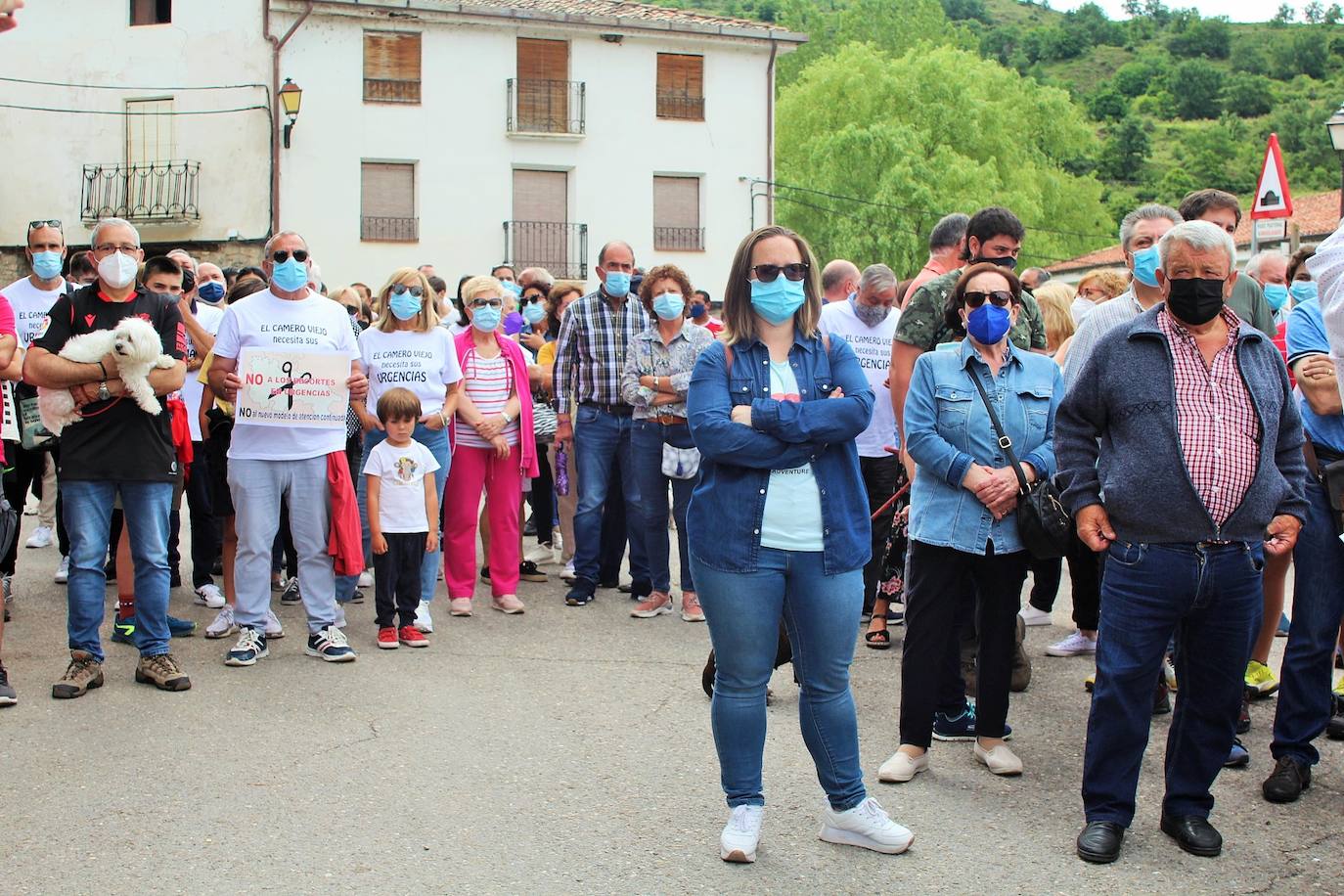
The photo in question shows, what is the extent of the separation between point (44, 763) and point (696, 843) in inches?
106

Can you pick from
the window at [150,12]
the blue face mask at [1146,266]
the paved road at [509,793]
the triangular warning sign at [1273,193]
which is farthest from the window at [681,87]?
the blue face mask at [1146,266]

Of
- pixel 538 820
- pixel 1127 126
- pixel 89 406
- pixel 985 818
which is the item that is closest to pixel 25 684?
pixel 89 406

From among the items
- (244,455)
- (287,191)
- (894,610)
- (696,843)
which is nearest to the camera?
(696,843)

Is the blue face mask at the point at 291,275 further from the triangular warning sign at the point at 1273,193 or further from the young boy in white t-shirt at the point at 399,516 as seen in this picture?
the triangular warning sign at the point at 1273,193

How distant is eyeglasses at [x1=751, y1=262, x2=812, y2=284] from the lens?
190 inches

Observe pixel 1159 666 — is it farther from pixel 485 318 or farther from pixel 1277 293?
pixel 1277 293

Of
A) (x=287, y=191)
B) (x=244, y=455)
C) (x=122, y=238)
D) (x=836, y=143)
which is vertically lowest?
(x=244, y=455)

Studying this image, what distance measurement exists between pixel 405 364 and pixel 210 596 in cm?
193

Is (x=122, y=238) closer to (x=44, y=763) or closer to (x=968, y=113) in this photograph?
(x=44, y=763)

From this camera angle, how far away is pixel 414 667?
7555 mm

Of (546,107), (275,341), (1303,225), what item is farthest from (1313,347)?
(1303,225)

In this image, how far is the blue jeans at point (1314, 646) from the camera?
5.51 m

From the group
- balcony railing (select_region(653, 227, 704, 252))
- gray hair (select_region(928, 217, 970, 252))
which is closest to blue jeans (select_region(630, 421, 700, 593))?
gray hair (select_region(928, 217, 970, 252))

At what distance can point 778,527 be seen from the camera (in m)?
4.68
